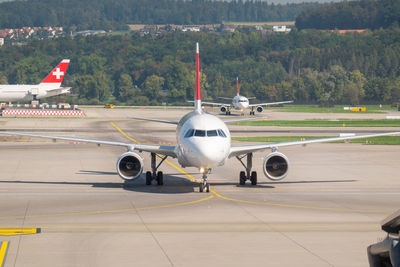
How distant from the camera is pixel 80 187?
33812 mm

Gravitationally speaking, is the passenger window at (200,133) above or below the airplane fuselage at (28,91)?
below

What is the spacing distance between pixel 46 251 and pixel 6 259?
1.34 meters

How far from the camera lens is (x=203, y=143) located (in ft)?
98.5

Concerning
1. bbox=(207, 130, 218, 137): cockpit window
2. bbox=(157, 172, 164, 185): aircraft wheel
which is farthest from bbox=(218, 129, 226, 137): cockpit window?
bbox=(157, 172, 164, 185): aircraft wheel

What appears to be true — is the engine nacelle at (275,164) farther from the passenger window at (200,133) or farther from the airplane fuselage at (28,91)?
the airplane fuselage at (28,91)

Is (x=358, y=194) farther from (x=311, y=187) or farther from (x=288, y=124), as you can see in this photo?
(x=288, y=124)

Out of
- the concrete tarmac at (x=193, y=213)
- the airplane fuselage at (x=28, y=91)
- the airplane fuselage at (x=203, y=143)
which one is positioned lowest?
the concrete tarmac at (x=193, y=213)

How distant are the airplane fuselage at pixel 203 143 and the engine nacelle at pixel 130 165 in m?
2.06

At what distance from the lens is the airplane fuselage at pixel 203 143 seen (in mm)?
29859

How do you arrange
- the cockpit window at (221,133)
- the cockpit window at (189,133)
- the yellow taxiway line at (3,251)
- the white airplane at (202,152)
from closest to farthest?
the yellow taxiway line at (3,251) → the white airplane at (202,152) → the cockpit window at (189,133) → the cockpit window at (221,133)

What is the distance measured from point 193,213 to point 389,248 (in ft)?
58.9

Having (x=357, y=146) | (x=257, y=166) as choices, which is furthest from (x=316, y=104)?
(x=257, y=166)

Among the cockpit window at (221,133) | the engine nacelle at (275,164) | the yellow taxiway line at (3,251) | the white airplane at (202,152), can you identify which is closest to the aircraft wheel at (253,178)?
the white airplane at (202,152)

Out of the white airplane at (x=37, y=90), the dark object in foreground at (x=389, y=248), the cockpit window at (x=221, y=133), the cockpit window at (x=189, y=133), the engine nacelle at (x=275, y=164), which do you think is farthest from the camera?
the white airplane at (x=37, y=90)
